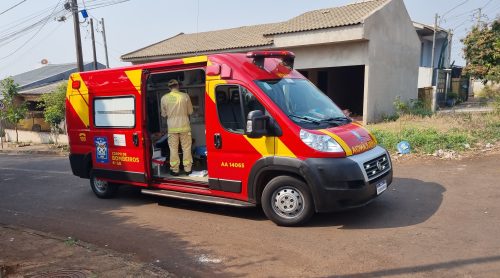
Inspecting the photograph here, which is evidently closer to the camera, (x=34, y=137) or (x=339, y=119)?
(x=339, y=119)

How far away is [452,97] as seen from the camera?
28.6 m

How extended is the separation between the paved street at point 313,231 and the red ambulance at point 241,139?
1.35ft

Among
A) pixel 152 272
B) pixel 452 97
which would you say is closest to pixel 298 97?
pixel 152 272

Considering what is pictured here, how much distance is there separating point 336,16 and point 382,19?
1828mm

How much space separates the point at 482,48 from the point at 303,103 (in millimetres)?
20362

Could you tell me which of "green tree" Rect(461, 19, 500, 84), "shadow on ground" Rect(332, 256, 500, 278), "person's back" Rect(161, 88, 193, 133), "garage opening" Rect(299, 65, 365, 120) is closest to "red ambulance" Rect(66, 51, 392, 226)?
"person's back" Rect(161, 88, 193, 133)

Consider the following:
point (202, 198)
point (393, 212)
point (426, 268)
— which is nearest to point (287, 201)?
point (202, 198)

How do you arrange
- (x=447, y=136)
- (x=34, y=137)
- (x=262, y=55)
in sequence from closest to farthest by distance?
(x=262, y=55) < (x=447, y=136) < (x=34, y=137)

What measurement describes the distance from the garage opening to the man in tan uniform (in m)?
15.0

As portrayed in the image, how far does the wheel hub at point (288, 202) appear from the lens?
5.30 m

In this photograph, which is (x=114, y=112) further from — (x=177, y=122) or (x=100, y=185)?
(x=100, y=185)

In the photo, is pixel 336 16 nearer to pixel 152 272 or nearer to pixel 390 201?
pixel 390 201

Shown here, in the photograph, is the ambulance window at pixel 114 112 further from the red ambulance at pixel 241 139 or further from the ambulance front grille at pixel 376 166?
the ambulance front grille at pixel 376 166

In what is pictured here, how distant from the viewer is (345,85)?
22797 millimetres
